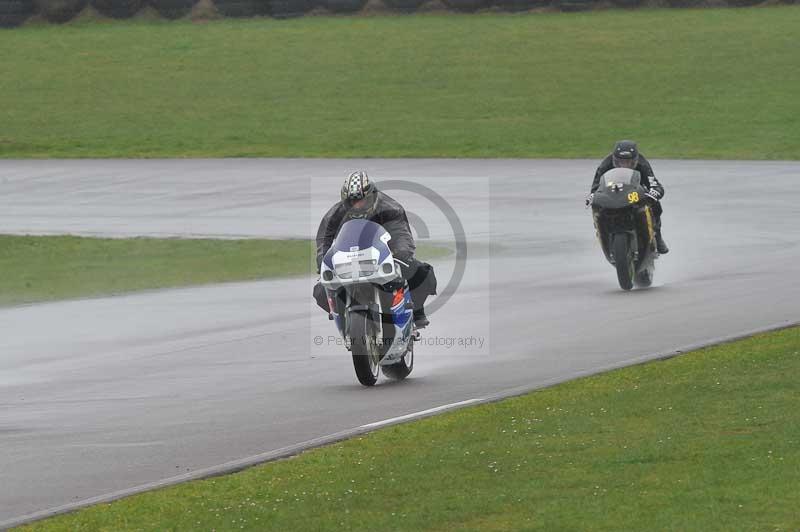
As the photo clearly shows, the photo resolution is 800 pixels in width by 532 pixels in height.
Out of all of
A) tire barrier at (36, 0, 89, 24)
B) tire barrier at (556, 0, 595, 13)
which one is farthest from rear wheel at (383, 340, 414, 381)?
tire barrier at (36, 0, 89, 24)

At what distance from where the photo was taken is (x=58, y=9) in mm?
56750

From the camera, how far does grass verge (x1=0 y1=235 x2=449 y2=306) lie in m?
20.8

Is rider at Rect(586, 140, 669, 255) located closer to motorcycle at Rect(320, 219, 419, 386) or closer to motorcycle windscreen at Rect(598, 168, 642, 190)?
motorcycle windscreen at Rect(598, 168, 642, 190)

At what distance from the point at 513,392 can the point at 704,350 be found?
226 cm

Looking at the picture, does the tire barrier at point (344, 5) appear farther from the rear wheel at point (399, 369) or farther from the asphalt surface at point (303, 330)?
the rear wheel at point (399, 369)

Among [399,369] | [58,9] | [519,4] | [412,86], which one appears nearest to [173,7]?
[58,9]

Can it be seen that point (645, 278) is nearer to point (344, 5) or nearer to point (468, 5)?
point (468, 5)

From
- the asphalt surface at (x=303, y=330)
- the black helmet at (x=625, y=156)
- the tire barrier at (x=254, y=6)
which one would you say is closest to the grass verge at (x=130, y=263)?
the asphalt surface at (x=303, y=330)

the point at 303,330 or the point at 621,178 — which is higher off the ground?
the point at 621,178

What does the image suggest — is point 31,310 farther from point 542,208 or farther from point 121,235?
point 542,208

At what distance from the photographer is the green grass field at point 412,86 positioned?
40.0 meters

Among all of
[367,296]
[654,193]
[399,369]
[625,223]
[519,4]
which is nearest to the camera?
[367,296]

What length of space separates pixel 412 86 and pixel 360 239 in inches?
1370

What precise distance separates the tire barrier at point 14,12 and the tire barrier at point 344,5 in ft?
33.5
